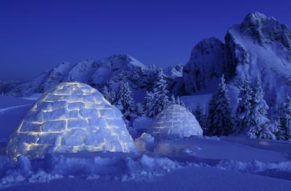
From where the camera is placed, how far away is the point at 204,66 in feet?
259

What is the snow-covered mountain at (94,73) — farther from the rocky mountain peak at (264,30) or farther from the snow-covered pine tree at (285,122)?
the snow-covered pine tree at (285,122)

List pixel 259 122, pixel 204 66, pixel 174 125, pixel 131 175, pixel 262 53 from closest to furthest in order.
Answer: pixel 131 175
pixel 174 125
pixel 259 122
pixel 262 53
pixel 204 66

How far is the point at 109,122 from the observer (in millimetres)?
7609

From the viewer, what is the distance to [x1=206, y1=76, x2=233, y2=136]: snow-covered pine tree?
30391 mm

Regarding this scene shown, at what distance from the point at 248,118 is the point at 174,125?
14.4 m

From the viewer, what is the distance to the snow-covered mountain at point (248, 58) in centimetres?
6266

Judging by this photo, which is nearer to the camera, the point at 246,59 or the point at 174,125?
the point at 174,125

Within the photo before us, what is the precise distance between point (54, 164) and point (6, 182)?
0.85 meters

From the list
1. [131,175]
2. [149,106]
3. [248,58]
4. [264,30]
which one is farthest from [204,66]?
[131,175]

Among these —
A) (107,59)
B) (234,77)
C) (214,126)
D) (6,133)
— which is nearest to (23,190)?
(6,133)

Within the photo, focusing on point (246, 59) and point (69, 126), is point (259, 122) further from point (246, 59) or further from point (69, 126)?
point (246, 59)

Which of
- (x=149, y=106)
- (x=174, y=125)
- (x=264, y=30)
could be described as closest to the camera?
(x=174, y=125)

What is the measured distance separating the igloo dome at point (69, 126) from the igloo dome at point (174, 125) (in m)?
5.00

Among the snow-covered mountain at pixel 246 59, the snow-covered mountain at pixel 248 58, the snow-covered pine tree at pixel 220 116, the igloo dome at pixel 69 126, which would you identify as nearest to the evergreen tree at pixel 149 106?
the snow-covered pine tree at pixel 220 116
